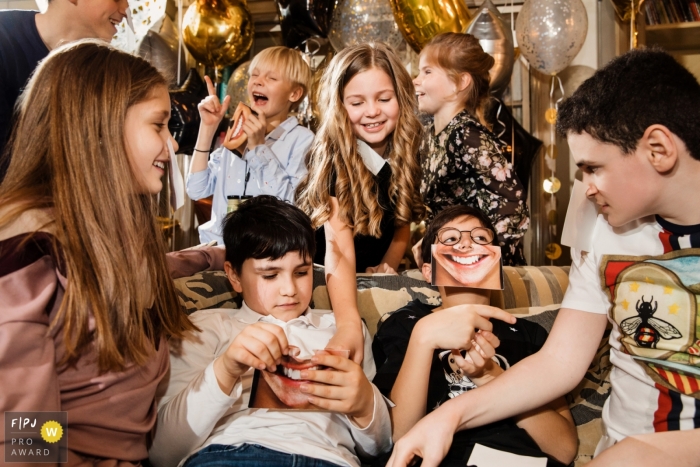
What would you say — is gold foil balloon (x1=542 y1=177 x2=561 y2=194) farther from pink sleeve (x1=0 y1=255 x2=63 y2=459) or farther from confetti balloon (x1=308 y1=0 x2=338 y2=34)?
pink sleeve (x1=0 y1=255 x2=63 y2=459)

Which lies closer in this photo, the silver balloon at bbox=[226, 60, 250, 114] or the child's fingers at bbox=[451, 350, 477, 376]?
the child's fingers at bbox=[451, 350, 477, 376]

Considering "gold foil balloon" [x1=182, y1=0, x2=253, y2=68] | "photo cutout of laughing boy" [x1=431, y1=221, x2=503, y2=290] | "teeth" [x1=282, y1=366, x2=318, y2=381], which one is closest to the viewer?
"teeth" [x1=282, y1=366, x2=318, y2=381]

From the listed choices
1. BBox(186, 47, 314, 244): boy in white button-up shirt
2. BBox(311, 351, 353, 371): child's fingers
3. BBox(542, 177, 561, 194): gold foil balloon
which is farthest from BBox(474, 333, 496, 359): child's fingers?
BBox(542, 177, 561, 194): gold foil balloon

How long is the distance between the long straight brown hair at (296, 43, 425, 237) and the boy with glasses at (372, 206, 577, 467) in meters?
0.44

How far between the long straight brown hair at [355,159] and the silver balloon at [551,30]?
1.45 m

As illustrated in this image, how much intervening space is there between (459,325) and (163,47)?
299 cm

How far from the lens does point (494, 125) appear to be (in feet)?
12.0

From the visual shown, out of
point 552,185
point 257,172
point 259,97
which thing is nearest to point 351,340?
point 257,172

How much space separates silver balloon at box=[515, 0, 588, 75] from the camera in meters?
3.41

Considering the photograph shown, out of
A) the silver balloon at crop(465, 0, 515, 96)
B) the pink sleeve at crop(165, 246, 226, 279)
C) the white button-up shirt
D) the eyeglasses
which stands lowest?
the white button-up shirt

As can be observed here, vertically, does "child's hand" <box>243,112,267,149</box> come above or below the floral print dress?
above

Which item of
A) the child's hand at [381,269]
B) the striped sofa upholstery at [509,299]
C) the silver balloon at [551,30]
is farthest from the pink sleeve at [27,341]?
the silver balloon at [551,30]

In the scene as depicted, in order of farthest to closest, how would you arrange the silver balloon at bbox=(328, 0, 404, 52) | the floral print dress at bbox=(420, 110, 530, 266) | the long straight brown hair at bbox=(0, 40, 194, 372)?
1. the silver balloon at bbox=(328, 0, 404, 52)
2. the floral print dress at bbox=(420, 110, 530, 266)
3. the long straight brown hair at bbox=(0, 40, 194, 372)

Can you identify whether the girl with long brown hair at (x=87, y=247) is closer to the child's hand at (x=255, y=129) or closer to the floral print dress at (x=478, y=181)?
the child's hand at (x=255, y=129)
